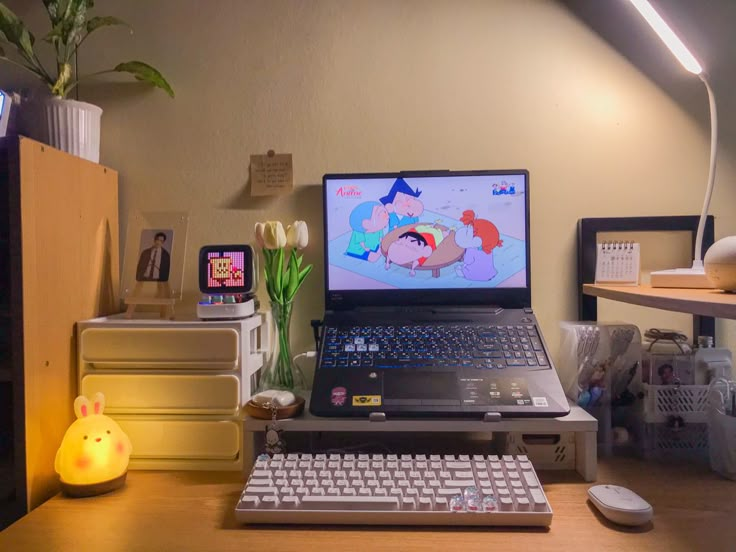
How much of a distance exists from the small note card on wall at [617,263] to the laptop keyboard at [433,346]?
0.80 feet

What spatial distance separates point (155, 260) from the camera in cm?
105

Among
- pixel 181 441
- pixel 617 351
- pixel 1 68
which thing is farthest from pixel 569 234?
pixel 1 68

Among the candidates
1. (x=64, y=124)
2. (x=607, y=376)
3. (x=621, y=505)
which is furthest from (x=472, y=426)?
(x=64, y=124)

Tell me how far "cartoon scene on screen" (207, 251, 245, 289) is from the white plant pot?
0.39 meters

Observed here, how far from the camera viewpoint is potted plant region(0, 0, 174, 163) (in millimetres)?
1017

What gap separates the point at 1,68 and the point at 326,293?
0.98 m

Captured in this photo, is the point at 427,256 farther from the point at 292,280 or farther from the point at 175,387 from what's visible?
the point at 175,387

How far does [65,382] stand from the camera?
0.91 m

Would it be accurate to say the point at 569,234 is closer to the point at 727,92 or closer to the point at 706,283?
the point at 706,283

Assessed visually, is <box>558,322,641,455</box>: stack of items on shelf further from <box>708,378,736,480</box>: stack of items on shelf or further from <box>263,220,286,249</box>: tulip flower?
<box>263,220,286,249</box>: tulip flower

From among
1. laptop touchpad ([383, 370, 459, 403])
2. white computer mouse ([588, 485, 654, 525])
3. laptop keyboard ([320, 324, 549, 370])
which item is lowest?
white computer mouse ([588, 485, 654, 525])

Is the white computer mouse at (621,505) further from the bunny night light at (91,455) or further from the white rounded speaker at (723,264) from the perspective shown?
the bunny night light at (91,455)

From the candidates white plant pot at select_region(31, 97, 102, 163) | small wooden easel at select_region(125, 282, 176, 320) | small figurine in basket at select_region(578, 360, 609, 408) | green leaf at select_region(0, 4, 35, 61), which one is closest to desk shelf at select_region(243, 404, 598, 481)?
small figurine in basket at select_region(578, 360, 609, 408)

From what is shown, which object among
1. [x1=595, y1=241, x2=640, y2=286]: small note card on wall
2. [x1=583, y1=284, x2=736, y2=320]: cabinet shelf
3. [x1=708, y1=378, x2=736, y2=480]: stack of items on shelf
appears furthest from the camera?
[x1=595, y1=241, x2=640, y2=286]: small note card on wall
